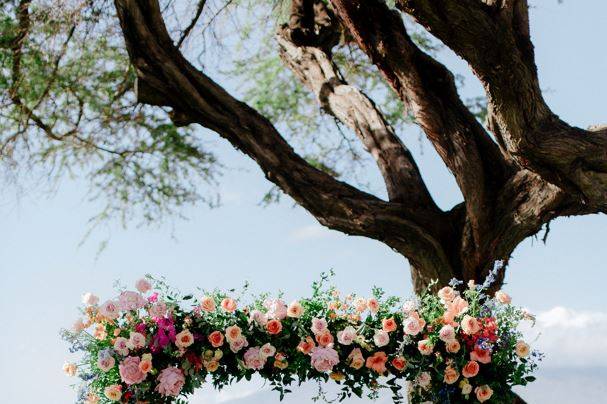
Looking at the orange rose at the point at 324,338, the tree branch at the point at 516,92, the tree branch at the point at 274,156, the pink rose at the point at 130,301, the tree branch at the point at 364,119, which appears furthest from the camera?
the tree branch at the point at 364,119

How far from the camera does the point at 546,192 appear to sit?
4.93 m

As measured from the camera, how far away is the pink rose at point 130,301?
4.41 meters

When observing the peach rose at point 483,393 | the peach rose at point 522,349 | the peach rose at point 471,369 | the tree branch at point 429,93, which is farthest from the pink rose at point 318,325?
the tree branch at point 429,93

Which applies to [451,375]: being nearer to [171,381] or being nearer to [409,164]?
[171,381]

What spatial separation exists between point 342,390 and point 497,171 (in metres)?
1.75

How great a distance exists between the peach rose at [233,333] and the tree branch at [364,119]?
64.0 inches

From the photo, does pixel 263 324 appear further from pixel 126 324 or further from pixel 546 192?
pixel 546 192

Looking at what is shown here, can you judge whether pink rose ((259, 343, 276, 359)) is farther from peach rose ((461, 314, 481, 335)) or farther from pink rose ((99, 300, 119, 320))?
peach rose ((461, 314, 481, 335))

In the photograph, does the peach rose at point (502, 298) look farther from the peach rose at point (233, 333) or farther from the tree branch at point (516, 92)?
the peach rose at point (233, 333)

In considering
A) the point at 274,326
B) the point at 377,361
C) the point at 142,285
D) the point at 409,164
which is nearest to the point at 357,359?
the point at 377,361

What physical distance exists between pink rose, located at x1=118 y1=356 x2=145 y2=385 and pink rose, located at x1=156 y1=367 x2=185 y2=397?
0.34 feet

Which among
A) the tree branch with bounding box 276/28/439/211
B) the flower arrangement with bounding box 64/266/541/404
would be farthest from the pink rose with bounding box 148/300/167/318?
the tree branch with bounding box 276/28/439/211

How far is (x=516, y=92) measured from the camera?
4355 mm

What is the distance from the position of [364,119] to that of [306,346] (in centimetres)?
196
